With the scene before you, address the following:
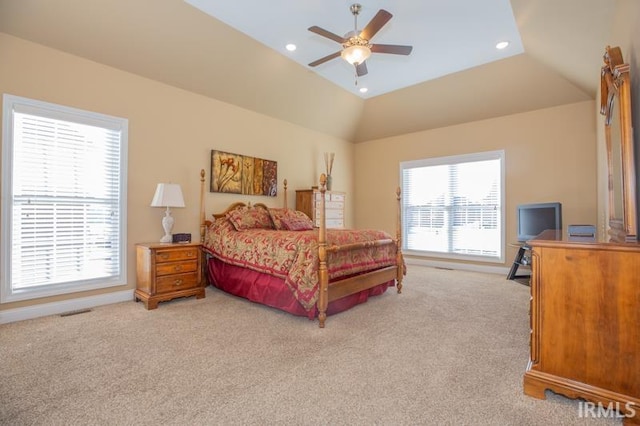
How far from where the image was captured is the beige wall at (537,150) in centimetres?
469

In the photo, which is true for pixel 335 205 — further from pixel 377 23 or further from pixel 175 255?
pixel 377 23

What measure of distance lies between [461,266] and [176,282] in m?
4.95

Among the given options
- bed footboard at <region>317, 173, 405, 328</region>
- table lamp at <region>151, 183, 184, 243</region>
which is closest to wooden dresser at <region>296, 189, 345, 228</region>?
bed footboard at <region>317, 173, 405, 328</region>

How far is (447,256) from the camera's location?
19.8 ft

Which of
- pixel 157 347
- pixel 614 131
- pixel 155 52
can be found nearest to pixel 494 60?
pixel 614 131

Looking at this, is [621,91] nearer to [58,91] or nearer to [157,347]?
[157,347]

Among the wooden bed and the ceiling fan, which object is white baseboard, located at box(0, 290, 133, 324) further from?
the ceiling fan

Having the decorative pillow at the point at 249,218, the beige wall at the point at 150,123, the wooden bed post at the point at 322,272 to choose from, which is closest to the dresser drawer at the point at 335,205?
the beige wall at the point at 150,123

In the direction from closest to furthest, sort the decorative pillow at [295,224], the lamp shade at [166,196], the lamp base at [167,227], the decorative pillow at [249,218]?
the lamp shade at [166,196]
the lamp base at [167,227]
the decorative pillow at [249,218]
the decorative pillow at [295,224]

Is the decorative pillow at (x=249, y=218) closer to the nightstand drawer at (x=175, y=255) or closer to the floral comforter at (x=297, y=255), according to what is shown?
the floral comforter at (x=297, y=255)

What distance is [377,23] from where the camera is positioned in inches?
112

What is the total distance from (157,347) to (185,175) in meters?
2.57

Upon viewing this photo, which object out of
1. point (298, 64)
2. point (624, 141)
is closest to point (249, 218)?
point (298, 64)

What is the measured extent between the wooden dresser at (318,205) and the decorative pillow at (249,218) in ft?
3.47
